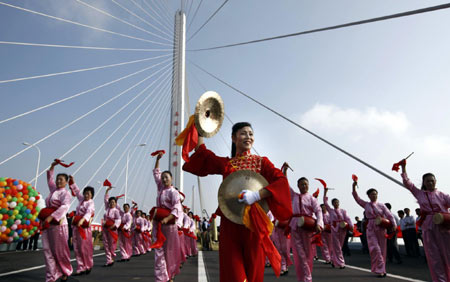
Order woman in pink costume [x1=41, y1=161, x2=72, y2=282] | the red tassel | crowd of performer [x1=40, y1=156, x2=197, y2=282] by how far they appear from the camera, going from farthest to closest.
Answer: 1. woman in pink costume [x1=41, y1=161, x2=72, y2=282]
2. crowd of performer [x1=40, y1=156, x2=197, y2=282]
3. the red tassel

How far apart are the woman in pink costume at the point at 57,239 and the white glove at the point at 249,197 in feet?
14.1

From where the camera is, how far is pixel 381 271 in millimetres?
6281

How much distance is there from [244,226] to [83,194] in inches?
221

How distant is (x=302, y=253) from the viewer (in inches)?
218

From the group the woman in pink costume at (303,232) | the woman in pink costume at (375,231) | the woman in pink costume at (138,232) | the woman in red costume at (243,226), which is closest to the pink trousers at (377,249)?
the woman in pink costume at (375,231)

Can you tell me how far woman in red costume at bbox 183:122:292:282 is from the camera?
2.27m

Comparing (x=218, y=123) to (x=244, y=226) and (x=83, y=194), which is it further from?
(x=83, y=194)

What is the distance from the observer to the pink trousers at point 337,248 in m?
8.04

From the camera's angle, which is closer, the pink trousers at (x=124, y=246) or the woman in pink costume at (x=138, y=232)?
the pink trousers at (x=124, y=246)

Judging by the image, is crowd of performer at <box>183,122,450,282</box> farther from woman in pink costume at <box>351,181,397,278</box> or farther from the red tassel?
the red tassel

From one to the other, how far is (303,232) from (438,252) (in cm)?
205

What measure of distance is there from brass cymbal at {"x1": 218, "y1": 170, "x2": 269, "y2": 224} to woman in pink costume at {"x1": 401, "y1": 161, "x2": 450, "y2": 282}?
405 cm

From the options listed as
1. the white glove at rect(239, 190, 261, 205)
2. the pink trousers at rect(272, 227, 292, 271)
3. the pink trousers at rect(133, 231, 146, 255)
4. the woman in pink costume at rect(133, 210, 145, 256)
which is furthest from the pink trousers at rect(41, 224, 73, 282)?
the pink trousers at rect(133, 231, 146, 255)

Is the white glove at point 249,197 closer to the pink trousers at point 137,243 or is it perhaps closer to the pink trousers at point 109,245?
the pink trousers at point 109,245
